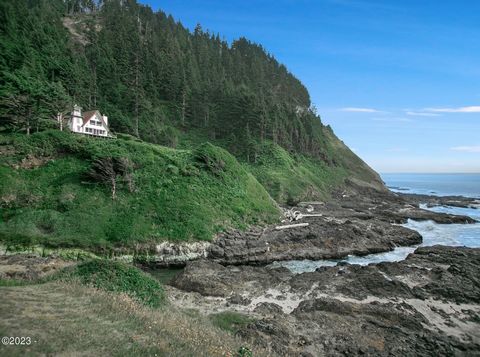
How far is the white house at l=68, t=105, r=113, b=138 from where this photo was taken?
58938 millimetres

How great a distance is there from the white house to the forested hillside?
299 centimetres

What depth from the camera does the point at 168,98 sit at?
99125 mm

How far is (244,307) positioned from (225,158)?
34481 millimetres

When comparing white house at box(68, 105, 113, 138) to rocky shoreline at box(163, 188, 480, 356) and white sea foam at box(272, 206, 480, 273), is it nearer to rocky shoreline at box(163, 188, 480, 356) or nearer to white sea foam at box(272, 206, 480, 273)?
rocky shoreline at box(163, 188, 480, 356)

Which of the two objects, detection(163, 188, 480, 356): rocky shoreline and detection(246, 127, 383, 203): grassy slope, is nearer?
detection(163, 188, 480, 356): rocky shoreline

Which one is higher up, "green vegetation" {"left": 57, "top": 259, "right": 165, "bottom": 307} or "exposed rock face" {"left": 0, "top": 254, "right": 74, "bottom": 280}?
"green vegetation" {"left": 57, "top": 259, "right": 165, "bottom": 307}

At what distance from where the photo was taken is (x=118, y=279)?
1800 cm

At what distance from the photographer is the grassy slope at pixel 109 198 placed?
3547 centimetres

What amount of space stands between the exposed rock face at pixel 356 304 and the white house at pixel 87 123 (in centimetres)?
4195

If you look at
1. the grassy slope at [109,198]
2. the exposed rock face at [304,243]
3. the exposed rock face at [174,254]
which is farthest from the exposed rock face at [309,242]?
the grassy slope at [109,198]

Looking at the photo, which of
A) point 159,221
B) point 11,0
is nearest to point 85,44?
point 11,0

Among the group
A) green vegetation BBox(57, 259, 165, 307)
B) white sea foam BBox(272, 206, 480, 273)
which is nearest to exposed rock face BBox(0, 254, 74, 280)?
green vegetation BBox(57, 259, 165, 307)

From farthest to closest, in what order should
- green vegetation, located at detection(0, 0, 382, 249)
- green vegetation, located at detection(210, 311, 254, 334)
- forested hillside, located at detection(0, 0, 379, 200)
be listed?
forested hillside, located at detection(0, 0, 379, 200)
green vegetation, located at detection(0, 0, 382, 249)
green vegetation, located at detection(210, 311, 254, 334)

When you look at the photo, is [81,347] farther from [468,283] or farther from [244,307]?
[468,283]
